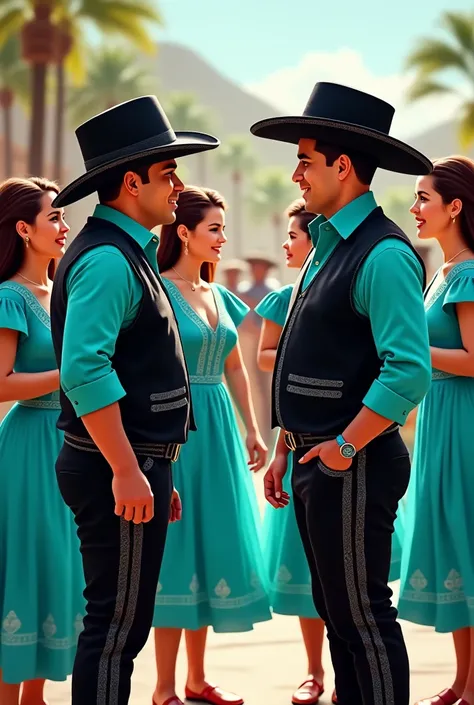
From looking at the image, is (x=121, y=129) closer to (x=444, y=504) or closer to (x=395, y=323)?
(x=395, y=323)

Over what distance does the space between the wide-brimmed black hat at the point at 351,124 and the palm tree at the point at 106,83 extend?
4575cm

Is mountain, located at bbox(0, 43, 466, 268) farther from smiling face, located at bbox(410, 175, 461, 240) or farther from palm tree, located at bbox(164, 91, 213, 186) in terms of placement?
smiling face, located at bbox(410, 175, 461, 240)

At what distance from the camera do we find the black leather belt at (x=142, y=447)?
3.30 m

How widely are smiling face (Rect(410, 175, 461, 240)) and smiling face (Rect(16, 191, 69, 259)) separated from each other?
1.53 m

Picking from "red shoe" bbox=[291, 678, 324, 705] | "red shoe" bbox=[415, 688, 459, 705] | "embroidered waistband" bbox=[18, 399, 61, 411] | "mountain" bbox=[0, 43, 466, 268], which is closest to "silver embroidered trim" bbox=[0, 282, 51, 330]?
"embroidered waistband" bbox=[18, 399, 61, 411]

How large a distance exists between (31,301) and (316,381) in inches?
58.1

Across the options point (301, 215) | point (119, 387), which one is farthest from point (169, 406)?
point (301, 215)

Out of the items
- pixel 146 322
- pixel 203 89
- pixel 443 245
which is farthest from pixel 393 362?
pixel 203 89

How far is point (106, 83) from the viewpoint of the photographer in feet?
160

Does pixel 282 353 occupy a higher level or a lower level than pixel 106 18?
lower

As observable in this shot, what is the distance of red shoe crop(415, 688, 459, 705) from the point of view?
14.7 ft

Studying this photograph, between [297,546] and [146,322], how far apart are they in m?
2.04

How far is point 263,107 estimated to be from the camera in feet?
603

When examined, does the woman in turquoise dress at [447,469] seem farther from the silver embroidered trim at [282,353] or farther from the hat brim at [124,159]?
the hat brim at [124,159]
